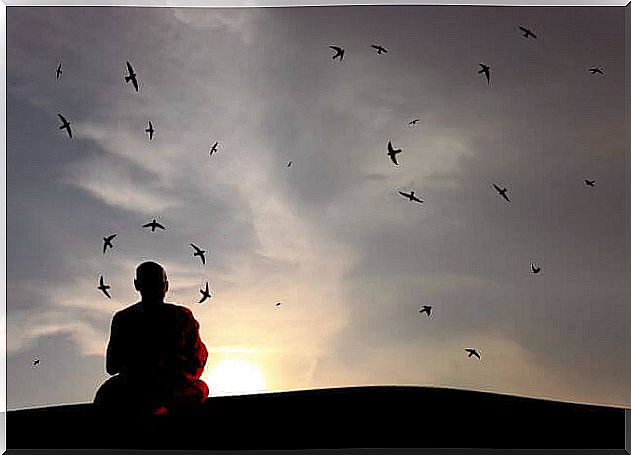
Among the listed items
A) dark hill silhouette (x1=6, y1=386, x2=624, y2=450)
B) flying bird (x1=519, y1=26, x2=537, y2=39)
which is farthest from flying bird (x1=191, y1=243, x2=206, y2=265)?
flying bird (x1=519, y1=26, x2=537, y2=39)

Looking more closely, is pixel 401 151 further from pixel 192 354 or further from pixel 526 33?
pixel 192 354

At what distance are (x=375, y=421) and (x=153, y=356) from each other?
2.83 feet

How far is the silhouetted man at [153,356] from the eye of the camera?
414 centimetres

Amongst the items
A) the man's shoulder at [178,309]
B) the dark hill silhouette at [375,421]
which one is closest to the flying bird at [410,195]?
the dark hill silhouette at [375,421]

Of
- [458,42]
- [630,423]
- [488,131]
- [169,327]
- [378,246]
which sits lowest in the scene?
[630,423]

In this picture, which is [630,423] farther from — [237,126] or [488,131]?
[237,126]

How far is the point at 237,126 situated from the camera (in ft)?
Result: 14.1

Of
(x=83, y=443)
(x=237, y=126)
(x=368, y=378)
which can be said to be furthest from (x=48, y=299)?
(x=368, y=378)

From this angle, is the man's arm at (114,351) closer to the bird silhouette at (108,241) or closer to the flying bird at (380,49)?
the bird silhouette at (108,241)

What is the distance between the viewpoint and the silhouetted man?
4.14 meters

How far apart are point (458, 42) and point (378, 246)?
84 cm

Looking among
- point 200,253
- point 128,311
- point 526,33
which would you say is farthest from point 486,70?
point 128,311

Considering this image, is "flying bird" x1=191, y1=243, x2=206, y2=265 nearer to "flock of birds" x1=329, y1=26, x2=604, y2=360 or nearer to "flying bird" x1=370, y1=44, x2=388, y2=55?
"flock of birds" x1=329, y1=26, x2=604, y2=360

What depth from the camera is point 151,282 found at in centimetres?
422
